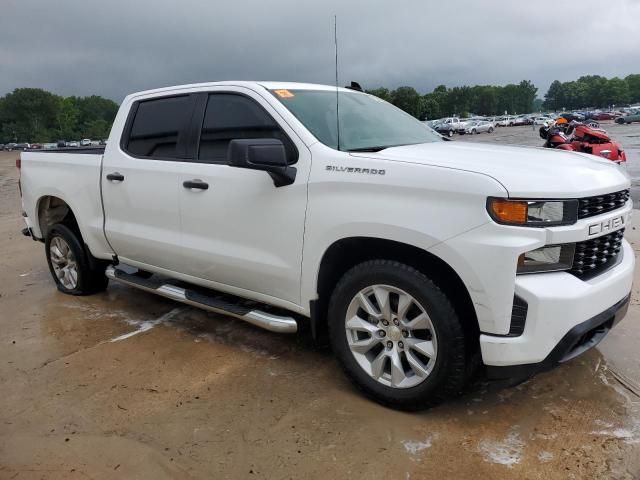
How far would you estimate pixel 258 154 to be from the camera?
119 inches

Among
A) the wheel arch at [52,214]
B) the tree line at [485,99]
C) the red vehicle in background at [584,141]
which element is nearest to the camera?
the wheel arch at [52,214]

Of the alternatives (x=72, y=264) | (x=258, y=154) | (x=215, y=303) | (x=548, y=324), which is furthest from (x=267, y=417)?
(x=72, y=264)

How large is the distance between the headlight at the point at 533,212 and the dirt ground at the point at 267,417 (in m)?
1.14

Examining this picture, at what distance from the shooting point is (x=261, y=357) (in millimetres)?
3885

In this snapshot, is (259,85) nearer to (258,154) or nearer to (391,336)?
(258,154)

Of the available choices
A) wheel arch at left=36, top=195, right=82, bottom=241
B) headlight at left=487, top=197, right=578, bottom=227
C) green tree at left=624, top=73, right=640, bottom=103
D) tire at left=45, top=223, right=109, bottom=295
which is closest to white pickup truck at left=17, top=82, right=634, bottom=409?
headlight at left=487, top=197, right=578, bottom=227

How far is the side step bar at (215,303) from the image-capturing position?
3420 mm

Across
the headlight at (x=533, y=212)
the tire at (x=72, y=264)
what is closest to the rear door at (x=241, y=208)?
the headlight at (x=533, y=212)

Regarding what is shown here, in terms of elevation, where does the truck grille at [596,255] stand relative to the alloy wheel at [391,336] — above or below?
above

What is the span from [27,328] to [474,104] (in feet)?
459

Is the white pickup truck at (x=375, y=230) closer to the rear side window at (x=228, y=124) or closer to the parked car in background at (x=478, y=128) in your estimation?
the rear side window at (x=228, y=124)

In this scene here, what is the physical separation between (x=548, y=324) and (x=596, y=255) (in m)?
0.55

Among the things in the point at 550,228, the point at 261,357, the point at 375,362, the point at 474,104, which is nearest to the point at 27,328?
the point at 261,357

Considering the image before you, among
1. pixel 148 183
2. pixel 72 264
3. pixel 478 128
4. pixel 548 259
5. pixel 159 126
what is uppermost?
pixel 159 126
